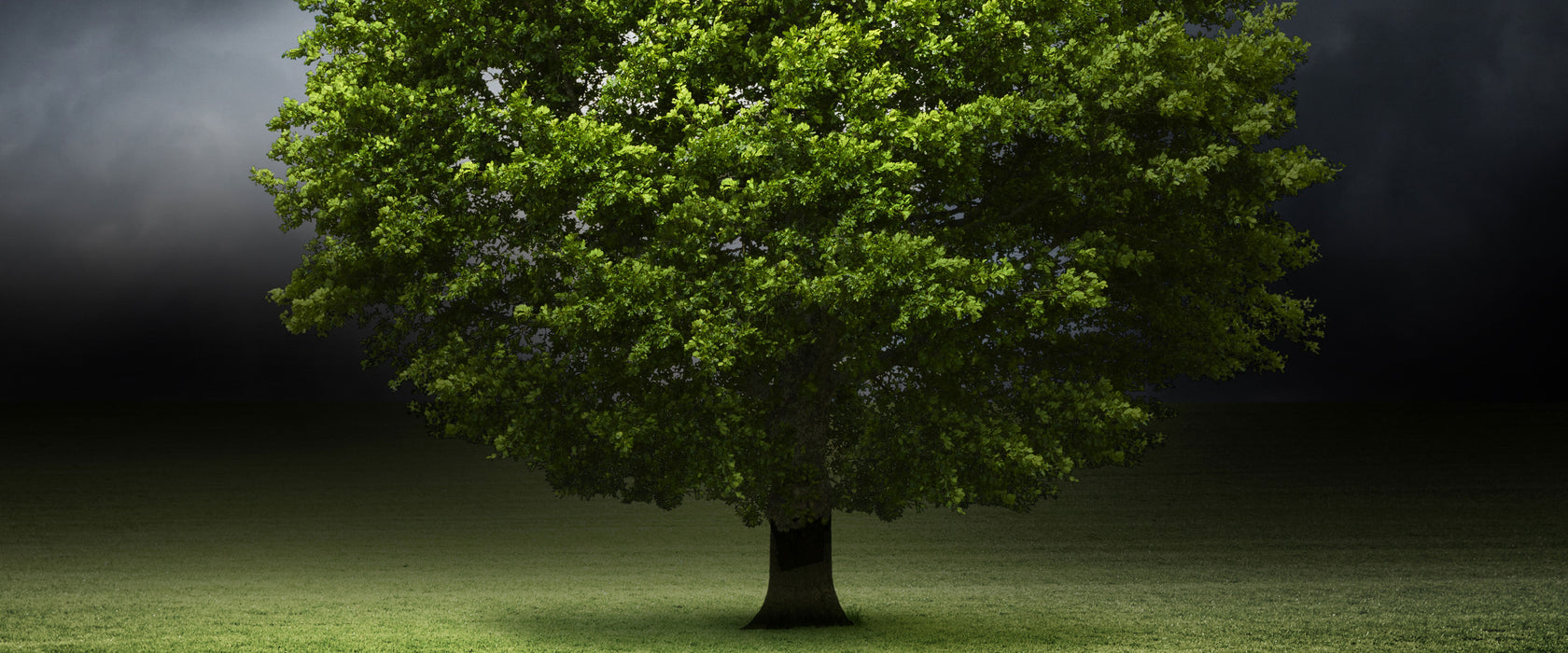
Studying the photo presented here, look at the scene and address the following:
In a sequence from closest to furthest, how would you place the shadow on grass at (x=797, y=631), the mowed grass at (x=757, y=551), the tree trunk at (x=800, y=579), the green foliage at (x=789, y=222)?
the green foliage at (x=789, y=222) < the shadow on grass at (x=797, y=631) < the tree trunk at (x=800, y=579) < the mowed grass at (x=757, y=551)

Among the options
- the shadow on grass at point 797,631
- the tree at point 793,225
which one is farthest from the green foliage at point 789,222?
the shadow on grass at point 797,631

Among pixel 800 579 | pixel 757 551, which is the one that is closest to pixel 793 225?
pixel 800 579

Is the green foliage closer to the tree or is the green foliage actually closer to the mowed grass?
the tree

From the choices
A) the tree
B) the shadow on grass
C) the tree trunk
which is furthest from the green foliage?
the shadow on grass

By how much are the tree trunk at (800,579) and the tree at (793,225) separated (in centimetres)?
85

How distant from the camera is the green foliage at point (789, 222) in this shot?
17734mm

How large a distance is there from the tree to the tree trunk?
0.85 m

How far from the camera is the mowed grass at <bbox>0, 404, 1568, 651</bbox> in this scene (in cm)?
2405

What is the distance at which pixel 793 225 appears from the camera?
18.5 m

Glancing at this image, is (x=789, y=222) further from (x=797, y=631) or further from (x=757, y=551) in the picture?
(x=757, y=551)

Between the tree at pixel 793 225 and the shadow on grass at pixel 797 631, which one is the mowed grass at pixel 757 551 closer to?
the shadow on grass at pixel 797 631

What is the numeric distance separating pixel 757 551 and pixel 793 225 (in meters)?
31.4

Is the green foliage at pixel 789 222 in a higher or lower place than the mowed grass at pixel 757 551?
higher

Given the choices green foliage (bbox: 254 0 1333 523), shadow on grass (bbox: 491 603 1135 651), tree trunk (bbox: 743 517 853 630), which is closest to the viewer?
green foliage (bbox: 254 0 1333 523)
